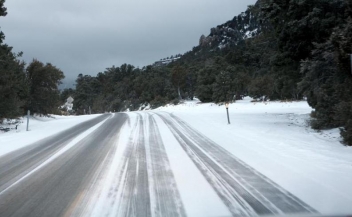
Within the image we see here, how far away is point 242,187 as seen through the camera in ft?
22.1

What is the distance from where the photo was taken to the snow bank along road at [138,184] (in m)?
5.60

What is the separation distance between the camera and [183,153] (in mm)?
10734

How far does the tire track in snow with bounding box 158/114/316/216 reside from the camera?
542cm

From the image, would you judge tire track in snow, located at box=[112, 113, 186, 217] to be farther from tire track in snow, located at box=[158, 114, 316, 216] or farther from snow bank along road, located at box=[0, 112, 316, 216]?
tire track in snow, located at box=[158, 114, 316, 216]

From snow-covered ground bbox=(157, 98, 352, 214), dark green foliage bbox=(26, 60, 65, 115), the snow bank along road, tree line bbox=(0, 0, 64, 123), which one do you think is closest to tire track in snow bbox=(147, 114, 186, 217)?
the snow bank along road

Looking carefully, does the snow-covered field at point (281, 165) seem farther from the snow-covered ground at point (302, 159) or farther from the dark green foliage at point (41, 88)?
the dark green foliage at point (41, 88)

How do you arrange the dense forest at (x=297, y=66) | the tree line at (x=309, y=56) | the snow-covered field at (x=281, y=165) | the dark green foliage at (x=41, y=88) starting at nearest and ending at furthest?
the snow-covered field at (x=281, y=165) → the tree line at (x=309, y=56) → the dense forest at (x=297, y=66) → the dark green foliage at (x=41, y=88)

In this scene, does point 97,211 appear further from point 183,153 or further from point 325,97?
point 325,97

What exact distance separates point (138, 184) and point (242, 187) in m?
2.11

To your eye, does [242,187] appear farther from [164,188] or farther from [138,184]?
[138,184]

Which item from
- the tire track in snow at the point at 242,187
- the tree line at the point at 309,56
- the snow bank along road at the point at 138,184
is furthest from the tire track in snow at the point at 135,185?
the tree line at the point at 309,56

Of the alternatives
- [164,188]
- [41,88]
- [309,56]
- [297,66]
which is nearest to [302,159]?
[164,188]

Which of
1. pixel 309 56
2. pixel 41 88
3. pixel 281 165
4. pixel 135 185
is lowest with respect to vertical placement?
pixel 135 185

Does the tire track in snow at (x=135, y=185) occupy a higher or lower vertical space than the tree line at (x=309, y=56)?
lower
